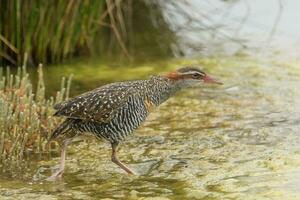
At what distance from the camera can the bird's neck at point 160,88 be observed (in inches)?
311

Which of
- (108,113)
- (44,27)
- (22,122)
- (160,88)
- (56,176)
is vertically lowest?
(56,176)

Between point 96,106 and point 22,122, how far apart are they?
84 cm

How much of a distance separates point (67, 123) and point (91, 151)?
80 centimetres

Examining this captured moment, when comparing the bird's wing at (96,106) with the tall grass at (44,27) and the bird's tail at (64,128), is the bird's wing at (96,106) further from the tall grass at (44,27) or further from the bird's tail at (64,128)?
the tall grass at (44,27)

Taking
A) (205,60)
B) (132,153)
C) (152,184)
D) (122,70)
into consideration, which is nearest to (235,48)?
(205,60)

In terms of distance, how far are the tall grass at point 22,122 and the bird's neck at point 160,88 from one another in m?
0.97

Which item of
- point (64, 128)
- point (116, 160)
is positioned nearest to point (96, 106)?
point (64, 128)

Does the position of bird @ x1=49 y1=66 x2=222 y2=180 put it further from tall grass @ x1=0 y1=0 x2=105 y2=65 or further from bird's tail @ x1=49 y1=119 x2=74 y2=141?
tall grass @ x1=0 y1=0 x2=105 y2=65

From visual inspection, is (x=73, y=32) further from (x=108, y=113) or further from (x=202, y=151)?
(x=108, y=113)

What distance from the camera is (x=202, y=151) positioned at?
26.9 ft

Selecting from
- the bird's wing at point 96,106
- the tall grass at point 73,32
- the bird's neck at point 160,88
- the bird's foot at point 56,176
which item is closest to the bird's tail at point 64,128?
the bird's wing at point 96,106

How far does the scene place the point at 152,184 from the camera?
7.35 meters

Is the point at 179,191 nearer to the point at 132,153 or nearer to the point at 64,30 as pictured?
the point at 132,153

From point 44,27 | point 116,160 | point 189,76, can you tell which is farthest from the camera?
point 44,27
